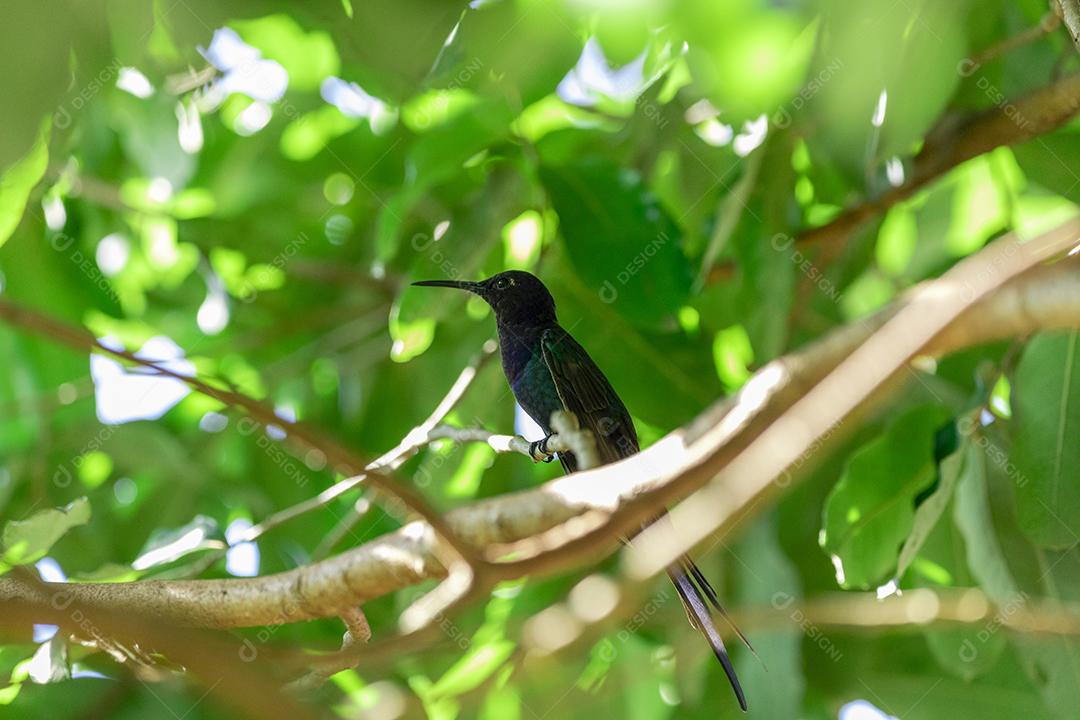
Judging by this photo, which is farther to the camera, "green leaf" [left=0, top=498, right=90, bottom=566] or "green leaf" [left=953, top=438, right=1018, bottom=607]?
"green leaf" [left=953, top=438, right=1018, bottom=607]

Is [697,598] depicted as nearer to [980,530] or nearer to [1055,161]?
[980,530]

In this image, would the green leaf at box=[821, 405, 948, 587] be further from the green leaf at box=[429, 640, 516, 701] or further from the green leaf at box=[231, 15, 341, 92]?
the green leaf at box=[231, 15, 341, 92]

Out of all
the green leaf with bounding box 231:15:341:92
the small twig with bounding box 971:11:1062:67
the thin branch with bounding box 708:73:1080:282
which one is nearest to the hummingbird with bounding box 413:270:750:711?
the thin branch with bounding box 708:73:1080:282

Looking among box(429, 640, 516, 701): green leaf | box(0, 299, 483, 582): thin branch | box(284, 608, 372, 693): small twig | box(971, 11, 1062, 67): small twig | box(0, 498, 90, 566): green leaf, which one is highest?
box(0, 299, 483, 582): thin branch

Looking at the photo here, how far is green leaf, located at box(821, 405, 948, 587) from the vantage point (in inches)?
114

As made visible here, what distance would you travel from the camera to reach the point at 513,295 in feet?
9.55

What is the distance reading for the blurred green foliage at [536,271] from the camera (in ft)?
9.70

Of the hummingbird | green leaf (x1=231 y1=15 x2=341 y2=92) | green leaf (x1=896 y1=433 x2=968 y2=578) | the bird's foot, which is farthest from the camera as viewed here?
green leaf (x1=231 y1=15 x2=341 y2=92)

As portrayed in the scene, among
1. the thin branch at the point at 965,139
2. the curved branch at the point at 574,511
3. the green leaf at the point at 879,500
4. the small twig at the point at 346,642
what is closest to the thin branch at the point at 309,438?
the curved branch at the point at 574,511

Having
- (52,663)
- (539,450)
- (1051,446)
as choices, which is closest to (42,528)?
(52,663)

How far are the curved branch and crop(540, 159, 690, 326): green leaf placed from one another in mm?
1316

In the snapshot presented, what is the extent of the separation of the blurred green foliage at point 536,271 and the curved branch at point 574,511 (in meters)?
0.22

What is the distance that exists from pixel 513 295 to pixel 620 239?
0.43 meters

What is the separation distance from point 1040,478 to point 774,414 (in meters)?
1.98
